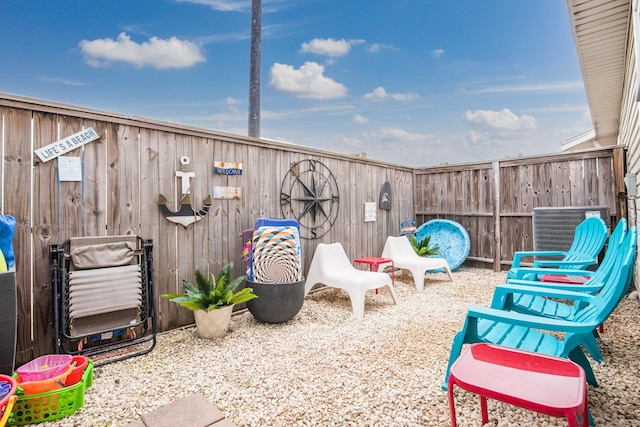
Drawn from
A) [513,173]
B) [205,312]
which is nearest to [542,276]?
[513,173]

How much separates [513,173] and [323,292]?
3.79 metres

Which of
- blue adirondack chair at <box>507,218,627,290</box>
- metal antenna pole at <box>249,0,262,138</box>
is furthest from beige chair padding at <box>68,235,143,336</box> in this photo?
metal antenna pole at <box>249,0,262,138</box>

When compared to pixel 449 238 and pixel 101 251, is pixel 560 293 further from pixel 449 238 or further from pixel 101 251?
pixel 449 238

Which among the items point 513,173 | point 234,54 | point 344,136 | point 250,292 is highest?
point 234,54

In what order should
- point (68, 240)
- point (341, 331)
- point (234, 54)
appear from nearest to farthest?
point (68, 240) → point (341, 331) → point (234, 54)

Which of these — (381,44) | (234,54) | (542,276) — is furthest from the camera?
(381,44)

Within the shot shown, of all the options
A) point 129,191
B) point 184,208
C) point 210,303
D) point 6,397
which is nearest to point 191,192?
point 184,208

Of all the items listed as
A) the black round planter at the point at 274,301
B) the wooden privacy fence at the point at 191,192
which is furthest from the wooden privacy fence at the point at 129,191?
the black round planter at the point at 274,301

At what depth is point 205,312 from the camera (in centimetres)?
286

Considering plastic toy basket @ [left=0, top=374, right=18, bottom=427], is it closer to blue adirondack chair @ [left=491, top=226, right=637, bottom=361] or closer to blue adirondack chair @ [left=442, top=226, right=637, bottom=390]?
blue adirondack chair @ [left=442, top=226, right=637, bottom=390]

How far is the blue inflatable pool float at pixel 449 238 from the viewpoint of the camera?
19.0 ft

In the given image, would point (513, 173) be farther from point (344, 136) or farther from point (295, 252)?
point (344, 136)

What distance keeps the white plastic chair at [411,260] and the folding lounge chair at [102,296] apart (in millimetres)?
3320

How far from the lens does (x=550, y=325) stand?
4.86 ft
